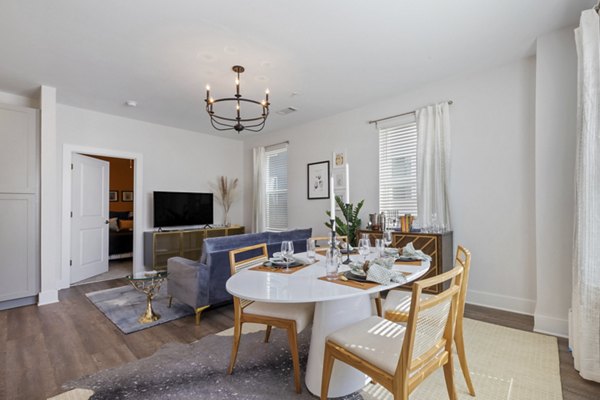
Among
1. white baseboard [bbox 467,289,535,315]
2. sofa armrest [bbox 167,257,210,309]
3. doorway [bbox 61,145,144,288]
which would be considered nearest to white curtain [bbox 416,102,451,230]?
white baseboard [bbox 467,289,535,315]

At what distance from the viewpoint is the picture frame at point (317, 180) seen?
502cm

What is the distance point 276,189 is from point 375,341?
470 cm

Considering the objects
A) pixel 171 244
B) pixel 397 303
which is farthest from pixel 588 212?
pixel 171 244

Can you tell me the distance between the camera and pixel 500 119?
3.21 meters

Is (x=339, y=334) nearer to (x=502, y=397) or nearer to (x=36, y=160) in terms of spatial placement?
(x=502, y=397)

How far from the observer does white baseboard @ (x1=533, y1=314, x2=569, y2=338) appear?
2.56 m

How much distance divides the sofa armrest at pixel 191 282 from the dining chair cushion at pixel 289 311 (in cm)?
109

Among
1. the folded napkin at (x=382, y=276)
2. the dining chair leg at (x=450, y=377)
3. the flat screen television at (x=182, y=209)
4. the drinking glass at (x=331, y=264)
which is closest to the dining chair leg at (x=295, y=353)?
the drinking glass at (x=331, y=264)

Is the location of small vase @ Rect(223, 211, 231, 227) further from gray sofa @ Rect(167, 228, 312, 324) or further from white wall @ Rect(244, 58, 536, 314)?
white wall @ Rect(244, 58, 536, 314)

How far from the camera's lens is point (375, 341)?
4.86 feet

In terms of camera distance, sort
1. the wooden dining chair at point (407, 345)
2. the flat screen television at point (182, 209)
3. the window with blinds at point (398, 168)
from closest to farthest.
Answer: the wooden dining chair at point (407, 345)
the window with blinds at point (398, 168)
the flat screen television at point (182, 209)

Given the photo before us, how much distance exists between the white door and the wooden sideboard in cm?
474

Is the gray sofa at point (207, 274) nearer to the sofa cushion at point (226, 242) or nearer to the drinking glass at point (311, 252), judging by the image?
the sofa cushion at point (226, 242)

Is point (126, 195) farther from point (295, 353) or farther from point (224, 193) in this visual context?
point (295, 353)
